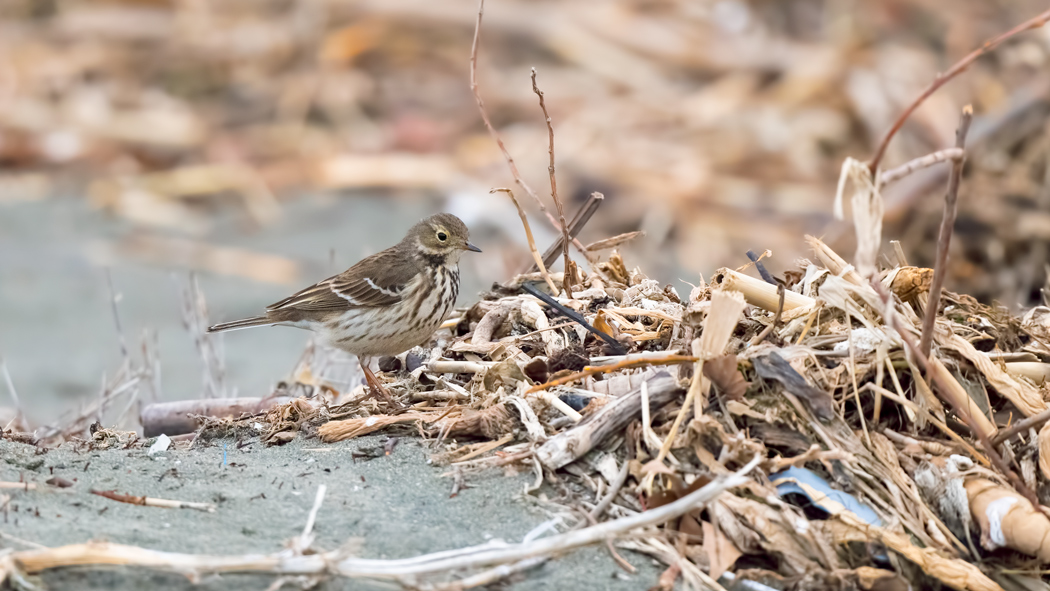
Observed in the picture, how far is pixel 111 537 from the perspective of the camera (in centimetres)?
324

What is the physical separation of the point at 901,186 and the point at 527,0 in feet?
18.3

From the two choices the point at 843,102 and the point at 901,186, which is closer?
the point at 901,186

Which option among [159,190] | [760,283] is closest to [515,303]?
[760,283]

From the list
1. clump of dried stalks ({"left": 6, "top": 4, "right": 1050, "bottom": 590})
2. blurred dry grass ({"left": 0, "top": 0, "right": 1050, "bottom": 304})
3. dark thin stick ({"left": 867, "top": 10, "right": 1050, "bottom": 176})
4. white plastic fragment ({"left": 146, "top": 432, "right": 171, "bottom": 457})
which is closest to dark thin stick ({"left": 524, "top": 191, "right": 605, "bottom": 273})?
clump of dried stalks ({"left": 6, "top": 4, "right": 1050, "bottom": 590})

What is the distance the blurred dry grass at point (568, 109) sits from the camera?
1030cm

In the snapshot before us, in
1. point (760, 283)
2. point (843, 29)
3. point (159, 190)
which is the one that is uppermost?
point (843, 29)

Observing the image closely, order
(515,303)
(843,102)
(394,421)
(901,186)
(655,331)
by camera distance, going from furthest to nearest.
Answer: (843,102) → (901,186) → (515,303) → (655,331) → (394,421)

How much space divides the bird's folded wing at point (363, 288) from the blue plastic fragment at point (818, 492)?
2572mm

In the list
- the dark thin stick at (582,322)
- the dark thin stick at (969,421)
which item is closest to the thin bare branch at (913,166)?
the dark thin stick at (969,421)

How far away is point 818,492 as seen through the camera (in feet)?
11.6

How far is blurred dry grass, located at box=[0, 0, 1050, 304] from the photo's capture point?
10.3 meters

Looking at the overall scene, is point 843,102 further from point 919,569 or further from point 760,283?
point 919,569

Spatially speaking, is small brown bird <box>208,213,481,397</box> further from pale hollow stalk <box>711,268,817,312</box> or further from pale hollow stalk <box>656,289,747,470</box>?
Result: pale hollow stalk <box>656,289,747,470</box>

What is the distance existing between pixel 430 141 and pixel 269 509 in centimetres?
879
